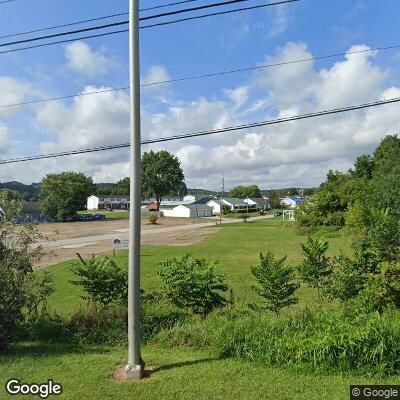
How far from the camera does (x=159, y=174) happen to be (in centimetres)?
9400

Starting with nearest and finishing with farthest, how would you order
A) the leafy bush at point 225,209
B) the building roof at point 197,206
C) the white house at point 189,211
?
A: the white house at point 189,211, the building roof at point 197,206, the leafy bush at point 225,209

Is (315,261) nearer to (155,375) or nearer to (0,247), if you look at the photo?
(155,375)

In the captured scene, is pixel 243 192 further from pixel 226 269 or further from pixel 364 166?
pixel 226 269

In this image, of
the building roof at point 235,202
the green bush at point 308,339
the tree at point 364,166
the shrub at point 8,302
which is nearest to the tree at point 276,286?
the green bush at point 308,339

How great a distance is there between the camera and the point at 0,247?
22.9 ft

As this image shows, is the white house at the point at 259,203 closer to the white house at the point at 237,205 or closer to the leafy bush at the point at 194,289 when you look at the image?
the white house at the point at 237,205

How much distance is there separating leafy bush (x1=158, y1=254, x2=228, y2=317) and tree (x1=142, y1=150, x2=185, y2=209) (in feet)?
282

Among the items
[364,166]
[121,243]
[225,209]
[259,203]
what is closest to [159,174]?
[225,209]

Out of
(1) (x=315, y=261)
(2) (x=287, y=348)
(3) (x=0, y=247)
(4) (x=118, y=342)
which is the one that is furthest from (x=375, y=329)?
(3) (x=0, y=247)

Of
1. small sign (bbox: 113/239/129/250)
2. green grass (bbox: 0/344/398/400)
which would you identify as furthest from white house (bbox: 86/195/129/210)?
green grass (bbox: 0/344/398/400)

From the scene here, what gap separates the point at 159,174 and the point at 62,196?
2705 centimetres

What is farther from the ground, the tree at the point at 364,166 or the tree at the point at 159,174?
the tree at the point at 159,174

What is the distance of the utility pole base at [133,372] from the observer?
16.7ft

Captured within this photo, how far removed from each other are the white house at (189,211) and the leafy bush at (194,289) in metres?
76.9
